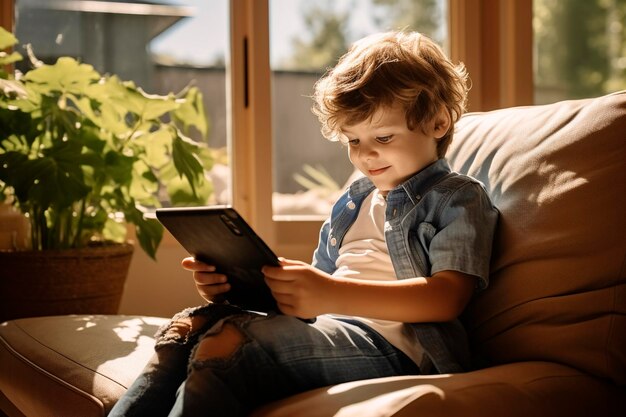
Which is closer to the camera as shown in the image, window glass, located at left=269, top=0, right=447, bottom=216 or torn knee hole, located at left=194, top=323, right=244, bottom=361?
torn knee hole, located at left=194, top=323, right=244, bottom=361

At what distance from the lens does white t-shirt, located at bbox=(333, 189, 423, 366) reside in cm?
127

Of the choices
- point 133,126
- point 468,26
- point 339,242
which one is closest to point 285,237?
point 133,126

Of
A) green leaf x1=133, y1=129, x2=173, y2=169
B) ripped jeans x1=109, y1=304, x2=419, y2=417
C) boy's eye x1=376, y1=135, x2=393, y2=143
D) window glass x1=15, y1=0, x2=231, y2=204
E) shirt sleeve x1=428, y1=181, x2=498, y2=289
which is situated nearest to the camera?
ripped jeans x1=109, y1=304, x2=419, y2=417

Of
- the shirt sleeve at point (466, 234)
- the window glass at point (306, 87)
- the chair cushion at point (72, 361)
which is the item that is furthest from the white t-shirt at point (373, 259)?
the window glass at point (306, 87)

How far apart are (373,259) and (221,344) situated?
1.20ft

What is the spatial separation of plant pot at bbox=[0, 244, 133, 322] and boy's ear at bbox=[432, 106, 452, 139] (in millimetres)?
1131

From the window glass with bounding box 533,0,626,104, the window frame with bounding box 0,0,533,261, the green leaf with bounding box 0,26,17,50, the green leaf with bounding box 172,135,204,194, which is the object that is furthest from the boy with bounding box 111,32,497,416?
the window glass with bounding box 533,0,626,104

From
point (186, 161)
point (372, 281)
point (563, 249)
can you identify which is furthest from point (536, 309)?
point (186, 161)

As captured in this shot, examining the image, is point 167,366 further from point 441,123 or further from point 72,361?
point 441,123

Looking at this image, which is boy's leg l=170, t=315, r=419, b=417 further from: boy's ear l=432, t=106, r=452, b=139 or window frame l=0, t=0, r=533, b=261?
window frame l=0, t=0, r=533, b=261

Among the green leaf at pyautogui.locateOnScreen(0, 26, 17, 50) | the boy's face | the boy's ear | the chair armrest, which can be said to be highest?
the green leaf at pyautogui.locateOnScreen(0, 26, 17, 50)

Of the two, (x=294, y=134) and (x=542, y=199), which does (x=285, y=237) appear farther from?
(x=542, y=199)

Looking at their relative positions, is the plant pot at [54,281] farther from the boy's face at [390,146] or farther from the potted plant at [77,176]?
the boy's face at [390,146]

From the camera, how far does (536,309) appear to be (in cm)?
122
